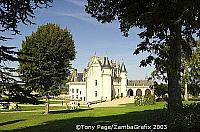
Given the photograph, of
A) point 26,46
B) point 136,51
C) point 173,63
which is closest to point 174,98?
point 173,63

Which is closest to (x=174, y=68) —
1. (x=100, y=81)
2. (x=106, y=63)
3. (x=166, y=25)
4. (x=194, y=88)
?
(x=166, y=25)

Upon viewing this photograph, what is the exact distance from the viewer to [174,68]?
16.8m

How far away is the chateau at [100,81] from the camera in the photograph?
315ft

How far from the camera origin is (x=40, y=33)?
51.3 meters

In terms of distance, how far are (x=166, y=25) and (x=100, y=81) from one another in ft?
265

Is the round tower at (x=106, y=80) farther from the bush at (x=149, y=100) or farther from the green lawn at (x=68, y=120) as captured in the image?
the green lawn at (x=68, y=120)

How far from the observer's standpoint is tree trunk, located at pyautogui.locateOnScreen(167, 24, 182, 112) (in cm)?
1652

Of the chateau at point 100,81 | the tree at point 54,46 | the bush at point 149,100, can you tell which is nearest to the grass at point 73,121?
the tree at point 54,46

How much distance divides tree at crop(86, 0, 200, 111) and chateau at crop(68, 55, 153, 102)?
253 ft

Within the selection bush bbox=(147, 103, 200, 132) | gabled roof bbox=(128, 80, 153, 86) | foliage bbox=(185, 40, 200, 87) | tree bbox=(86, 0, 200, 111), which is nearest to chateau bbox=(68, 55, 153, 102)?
gabled roof bbox=(128, 80, 153, 86)

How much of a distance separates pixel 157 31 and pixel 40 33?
3701 centimetres

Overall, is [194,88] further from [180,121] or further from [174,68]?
[180,121]

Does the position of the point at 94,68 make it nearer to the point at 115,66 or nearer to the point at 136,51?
the point at 115,66

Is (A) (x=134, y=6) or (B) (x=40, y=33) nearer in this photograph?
(A) (x=134, y=6)
